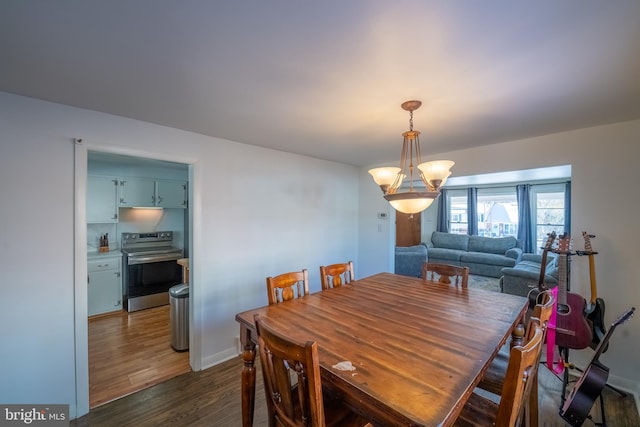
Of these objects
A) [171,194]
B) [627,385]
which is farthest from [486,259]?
[171,194]

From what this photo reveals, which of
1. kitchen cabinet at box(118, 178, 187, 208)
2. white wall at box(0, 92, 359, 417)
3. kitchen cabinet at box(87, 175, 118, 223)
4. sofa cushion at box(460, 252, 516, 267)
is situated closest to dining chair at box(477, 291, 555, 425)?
white wall at box(0, 92, 359, 417)

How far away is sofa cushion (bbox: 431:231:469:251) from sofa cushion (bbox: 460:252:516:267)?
1.37ft

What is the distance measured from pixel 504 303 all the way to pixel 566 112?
150 cm

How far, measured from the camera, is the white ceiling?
3.27 feet

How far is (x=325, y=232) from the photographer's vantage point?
3785 millimetres

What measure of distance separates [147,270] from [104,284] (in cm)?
54

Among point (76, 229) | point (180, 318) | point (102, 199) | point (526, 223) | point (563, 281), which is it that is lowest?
point (180, 318)

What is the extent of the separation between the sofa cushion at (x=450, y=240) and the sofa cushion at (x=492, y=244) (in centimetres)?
14

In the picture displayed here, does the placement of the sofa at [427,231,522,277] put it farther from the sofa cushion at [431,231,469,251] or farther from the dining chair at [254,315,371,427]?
the dining chair at [254,315,371,427]

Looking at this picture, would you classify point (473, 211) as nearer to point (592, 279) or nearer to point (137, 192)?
point (592, 279)

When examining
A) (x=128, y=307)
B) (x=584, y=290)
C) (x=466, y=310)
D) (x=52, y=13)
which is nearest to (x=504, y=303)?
(x=466, y=310)

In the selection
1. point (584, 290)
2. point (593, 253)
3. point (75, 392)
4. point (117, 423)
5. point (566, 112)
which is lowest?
point (117, 423)

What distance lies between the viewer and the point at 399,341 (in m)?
1.30

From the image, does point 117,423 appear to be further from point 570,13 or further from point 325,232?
point 570,13
